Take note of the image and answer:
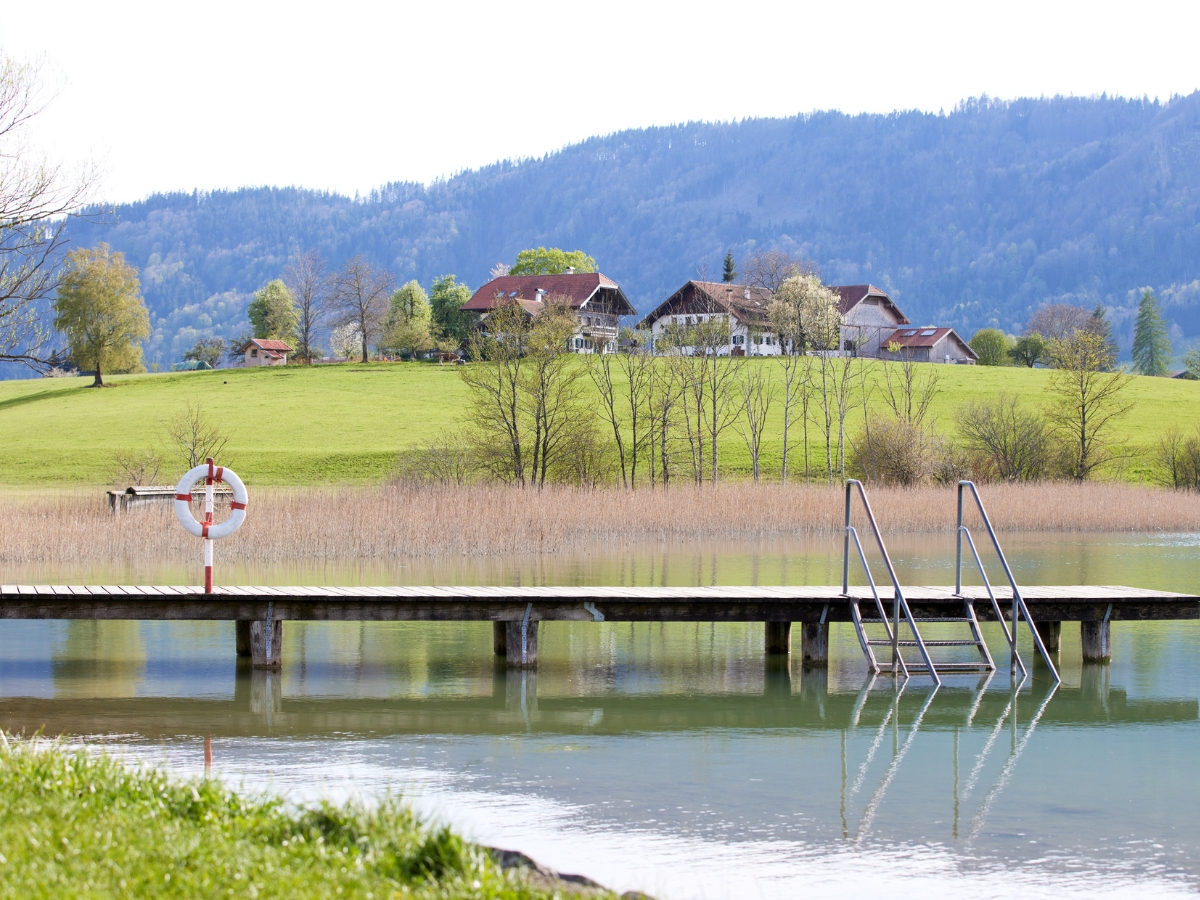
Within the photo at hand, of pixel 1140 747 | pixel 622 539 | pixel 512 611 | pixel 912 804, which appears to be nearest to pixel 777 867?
pixel 912 804

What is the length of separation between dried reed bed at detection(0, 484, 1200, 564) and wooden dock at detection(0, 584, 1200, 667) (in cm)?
912

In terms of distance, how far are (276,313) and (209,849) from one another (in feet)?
369

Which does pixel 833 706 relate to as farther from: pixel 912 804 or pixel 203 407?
pixel 203 407

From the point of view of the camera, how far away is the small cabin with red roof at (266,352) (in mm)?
107375

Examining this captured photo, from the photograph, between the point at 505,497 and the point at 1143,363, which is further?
the point at 1143,363

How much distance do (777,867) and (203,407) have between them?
187 feet

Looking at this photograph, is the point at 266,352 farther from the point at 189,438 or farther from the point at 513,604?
the point at 513,604

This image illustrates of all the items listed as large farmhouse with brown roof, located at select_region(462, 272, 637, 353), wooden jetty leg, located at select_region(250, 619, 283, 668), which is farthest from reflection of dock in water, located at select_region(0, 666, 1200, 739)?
large farmhouse with brown roof, located at select_region(462, 272, 637, 353)

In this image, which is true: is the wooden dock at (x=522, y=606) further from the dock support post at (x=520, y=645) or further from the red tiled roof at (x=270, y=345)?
the red tiled roof at (x=270, y=345)

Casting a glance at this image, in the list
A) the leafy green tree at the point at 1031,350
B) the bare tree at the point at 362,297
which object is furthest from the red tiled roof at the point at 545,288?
the leafy green tree at the point at 1031,350

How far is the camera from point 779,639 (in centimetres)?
1440

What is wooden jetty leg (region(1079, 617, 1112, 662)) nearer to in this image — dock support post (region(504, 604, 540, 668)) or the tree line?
dock support post (region(504, 604, 540, 668))

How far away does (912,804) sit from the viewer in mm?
8500

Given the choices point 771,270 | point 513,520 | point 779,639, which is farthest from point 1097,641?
point 771,270
